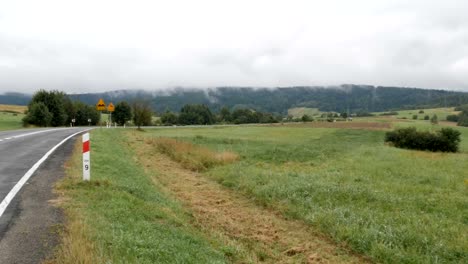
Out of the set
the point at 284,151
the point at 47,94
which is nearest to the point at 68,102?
the point at 47,94

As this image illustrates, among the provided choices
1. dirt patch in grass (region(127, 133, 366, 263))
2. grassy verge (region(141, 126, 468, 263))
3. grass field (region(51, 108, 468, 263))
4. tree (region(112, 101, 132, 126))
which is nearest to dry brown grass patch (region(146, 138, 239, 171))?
grassy verge (region(141, 126, 468, 263))

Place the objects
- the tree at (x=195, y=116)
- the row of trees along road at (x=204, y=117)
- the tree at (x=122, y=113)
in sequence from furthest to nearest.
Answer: the tree at (x=195, y=116) < the row of trees along road at (x=204, y=117) < the tree at (x=122, y=113)

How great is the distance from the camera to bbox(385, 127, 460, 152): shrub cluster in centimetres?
4172

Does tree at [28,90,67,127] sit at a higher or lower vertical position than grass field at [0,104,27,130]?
higher

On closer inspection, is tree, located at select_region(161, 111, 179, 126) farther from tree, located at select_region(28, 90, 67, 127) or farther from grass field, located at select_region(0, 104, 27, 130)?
tree, located at select_region(28, 90, 67, 127)

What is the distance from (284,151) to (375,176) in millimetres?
8680

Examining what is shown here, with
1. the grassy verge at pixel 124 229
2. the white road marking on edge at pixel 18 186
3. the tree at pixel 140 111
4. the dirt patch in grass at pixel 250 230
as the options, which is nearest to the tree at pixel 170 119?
the tree at pixel 140 111

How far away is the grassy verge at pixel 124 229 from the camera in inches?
207

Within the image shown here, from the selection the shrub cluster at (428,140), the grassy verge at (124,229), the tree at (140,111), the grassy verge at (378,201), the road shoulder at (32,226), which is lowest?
the shrub cluster at (428,140)

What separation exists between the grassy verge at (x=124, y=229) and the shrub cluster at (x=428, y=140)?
3960 centimetres

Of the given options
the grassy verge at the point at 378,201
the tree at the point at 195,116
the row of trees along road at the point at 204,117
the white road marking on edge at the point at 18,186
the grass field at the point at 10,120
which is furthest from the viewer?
the tree at the point at 195,116

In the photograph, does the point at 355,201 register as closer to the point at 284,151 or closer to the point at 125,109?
the point at 284,151

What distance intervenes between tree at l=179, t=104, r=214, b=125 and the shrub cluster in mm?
77964

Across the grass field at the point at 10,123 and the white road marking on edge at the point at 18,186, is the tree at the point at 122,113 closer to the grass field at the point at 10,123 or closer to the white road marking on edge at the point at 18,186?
the grass field at the point at 10,123
